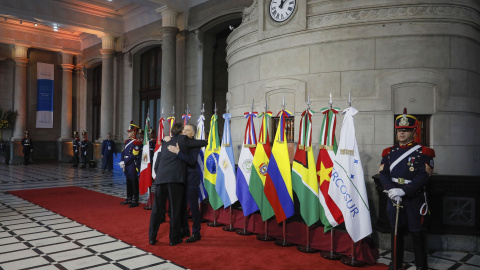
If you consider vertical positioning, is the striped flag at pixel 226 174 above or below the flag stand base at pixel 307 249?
above

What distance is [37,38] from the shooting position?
18.1m

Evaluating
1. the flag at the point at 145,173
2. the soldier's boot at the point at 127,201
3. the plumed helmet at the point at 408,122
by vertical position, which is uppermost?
the plumed helmet at the point at 408,122

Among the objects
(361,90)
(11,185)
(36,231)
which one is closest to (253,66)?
(361,90)

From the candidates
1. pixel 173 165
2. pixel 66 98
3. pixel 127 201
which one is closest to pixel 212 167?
pixel 173 165

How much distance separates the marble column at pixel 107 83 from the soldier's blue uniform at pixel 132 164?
903 centimetres

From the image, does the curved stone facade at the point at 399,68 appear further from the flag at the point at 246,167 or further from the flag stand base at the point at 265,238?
the flag stand base at the point at 265,238

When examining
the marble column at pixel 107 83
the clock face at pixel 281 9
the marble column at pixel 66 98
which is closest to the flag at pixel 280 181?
the clock face at pixel 281 9

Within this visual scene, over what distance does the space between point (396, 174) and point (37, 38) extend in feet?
62.4

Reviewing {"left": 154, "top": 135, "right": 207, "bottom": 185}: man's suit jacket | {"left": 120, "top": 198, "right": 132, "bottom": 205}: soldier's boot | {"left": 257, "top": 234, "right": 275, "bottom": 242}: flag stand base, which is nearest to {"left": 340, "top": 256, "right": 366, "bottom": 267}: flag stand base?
{"left": 257, "top": 234, "right": 275, "bottom": 242}: flag stand base

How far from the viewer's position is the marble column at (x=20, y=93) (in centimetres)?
1808

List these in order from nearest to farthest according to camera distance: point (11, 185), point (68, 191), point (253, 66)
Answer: point (253, 66)
point (68, 191)
point (11, 185)

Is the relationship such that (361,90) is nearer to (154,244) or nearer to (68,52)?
(154,244)

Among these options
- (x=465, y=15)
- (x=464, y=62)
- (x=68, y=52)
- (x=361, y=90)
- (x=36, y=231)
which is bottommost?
(x=36, y=231)

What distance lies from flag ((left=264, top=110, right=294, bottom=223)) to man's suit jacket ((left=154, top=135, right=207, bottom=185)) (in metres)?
1.12
